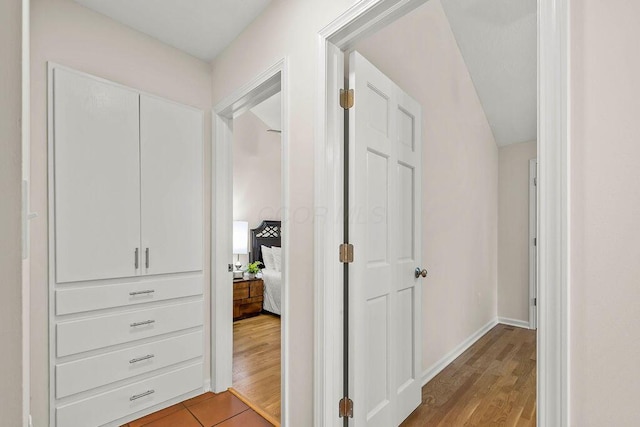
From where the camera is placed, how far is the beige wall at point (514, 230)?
12.7 ft

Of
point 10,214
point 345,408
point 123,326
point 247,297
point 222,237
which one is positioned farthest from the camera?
point 247,297

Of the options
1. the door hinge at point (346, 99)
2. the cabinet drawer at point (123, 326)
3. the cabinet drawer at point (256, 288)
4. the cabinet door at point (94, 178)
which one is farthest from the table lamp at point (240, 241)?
the door hinge at point (346, 99)

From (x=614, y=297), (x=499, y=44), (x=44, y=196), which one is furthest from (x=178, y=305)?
(x=499, y=44)

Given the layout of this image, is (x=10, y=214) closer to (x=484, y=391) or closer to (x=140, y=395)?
(x=140, y=395)

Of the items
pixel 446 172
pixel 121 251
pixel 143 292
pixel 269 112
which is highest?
pixel 269 112

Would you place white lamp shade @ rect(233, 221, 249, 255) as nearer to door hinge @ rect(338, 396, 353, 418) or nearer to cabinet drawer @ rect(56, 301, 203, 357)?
cabinet drawer @ rect(56, 301, 203, 357)

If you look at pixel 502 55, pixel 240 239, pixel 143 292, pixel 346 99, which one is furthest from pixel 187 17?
pixel 240 239

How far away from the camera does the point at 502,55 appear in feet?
9.98

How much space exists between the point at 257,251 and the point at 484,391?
3.78 metres

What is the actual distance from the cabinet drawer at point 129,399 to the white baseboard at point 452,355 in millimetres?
1762

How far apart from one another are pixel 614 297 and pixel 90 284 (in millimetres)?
2357

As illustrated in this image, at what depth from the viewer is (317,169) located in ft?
4.93

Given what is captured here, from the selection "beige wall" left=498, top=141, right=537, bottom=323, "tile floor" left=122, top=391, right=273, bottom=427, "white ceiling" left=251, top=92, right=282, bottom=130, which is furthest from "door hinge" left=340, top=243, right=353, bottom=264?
"white ceiling" left=251, top=92, right=282, bottom=130

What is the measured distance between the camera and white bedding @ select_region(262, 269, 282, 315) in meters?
4.28
